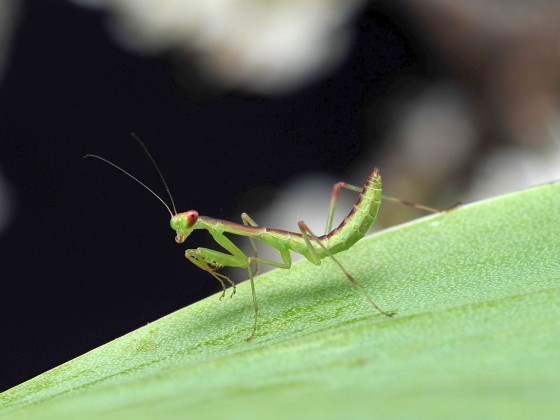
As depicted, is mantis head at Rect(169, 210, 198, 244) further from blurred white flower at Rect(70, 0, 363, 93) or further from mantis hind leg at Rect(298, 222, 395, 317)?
blurred white flower at Rect(70, 0, 363, 93)

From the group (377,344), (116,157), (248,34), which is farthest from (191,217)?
(248,34)

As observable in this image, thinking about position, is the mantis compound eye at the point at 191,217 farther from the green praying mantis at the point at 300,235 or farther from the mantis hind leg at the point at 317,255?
the mantis hind leg at the point at 317,255

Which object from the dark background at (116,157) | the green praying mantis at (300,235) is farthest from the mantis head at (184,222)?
the dark background at (116,157)

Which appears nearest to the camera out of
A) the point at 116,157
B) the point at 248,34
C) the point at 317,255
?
the point at 317,255

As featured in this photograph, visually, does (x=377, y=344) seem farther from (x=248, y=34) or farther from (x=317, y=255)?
(x=248, y=34)

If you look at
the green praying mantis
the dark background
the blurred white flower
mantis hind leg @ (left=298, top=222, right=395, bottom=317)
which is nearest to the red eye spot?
the green praying mantis

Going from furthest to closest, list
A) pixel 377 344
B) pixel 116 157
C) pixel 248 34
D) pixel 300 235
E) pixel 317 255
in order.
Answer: pixel 248 34, pixel 116 157, pixel 300 235, pixel 317 255, pixel 377 344

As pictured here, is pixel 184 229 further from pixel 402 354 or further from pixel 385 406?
pixel 385 406
